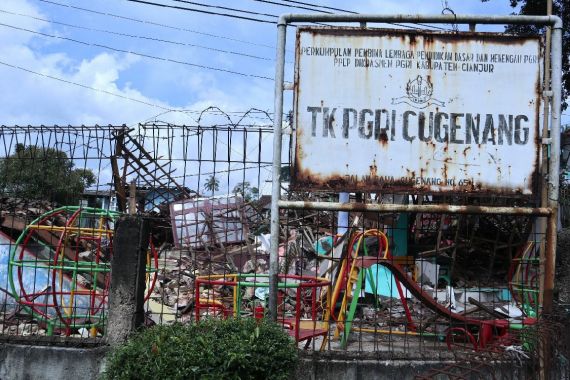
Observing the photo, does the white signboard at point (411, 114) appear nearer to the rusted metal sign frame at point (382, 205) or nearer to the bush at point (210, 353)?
the rusted metal sign frame at point (382, 205)

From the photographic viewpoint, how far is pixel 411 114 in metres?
4.95

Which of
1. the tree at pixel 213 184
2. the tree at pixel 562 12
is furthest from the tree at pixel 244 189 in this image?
the tree at pixel 562 12

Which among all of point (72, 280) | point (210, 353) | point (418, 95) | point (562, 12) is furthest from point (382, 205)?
point (562, 12)

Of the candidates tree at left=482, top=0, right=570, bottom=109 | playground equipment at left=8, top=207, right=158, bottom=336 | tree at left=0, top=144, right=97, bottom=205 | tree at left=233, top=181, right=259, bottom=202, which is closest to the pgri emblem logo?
tree at left=233, top=181, right=259, bottom=202

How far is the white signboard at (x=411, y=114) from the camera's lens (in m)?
4.93

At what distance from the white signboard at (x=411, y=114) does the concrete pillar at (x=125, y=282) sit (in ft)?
5.38

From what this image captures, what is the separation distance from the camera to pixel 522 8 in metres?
17.3

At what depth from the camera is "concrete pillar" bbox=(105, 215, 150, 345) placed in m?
5.25

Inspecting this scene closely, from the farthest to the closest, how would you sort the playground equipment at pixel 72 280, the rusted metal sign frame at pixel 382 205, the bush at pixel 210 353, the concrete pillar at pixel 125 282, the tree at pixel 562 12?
1. the tree at pixel 562 12
2. the playground equipment at pixel 72 280
3. the concrete pillar at pixel 125 282
4. the rusted metal sign frame at pixel 382 205
5. the bush at pixel 210 353

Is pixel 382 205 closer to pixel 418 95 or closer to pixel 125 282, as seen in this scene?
pixel 418 95

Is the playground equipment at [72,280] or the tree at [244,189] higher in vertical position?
the tree at [244,189]

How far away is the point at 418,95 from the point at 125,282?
10.3 ft

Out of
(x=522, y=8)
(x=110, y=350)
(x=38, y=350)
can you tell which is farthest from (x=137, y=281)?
(x=522, y=8)

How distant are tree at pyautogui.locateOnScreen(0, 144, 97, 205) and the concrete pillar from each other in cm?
95
